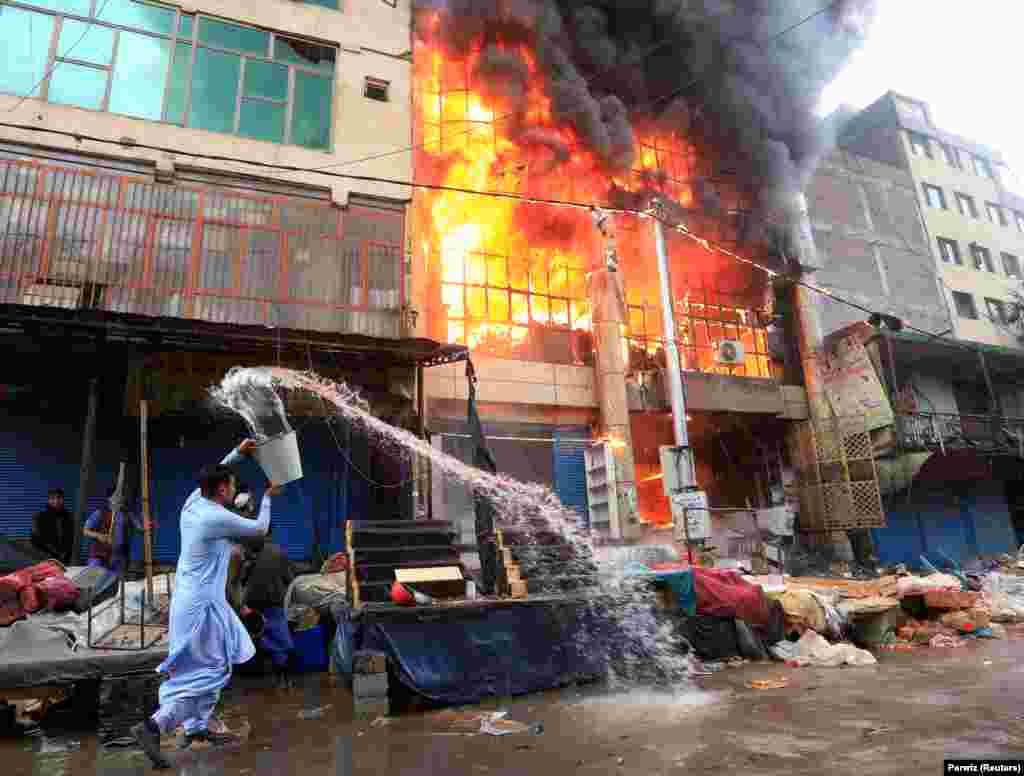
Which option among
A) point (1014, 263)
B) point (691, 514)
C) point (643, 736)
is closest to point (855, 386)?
point (691, 514)

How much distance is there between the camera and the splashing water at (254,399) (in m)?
10.3

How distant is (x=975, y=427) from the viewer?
20.9m

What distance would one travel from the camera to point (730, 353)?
1747 centimetres

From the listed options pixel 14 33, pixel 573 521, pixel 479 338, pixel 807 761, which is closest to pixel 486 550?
pixel 807 761

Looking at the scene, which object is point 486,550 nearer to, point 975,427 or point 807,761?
point 807,761

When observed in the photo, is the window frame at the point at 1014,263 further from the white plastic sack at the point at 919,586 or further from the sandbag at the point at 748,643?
the sandbag at the point at 748,643

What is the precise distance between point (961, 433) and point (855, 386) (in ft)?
14.0

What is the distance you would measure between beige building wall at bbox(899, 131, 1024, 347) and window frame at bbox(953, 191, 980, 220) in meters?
0.14

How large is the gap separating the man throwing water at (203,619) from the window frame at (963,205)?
33.3 m

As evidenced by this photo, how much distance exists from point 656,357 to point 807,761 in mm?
14115

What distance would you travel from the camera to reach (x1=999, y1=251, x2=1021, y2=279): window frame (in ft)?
91.8

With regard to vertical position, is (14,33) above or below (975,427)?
above

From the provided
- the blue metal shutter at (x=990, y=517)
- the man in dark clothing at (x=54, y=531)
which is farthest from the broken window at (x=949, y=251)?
the man in dark clothing at (x=54, y=531)

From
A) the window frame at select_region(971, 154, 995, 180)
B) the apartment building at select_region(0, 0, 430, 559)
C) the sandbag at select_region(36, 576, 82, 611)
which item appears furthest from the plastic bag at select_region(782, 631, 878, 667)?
the window frame at select_region(971, 154, 995, 180)
